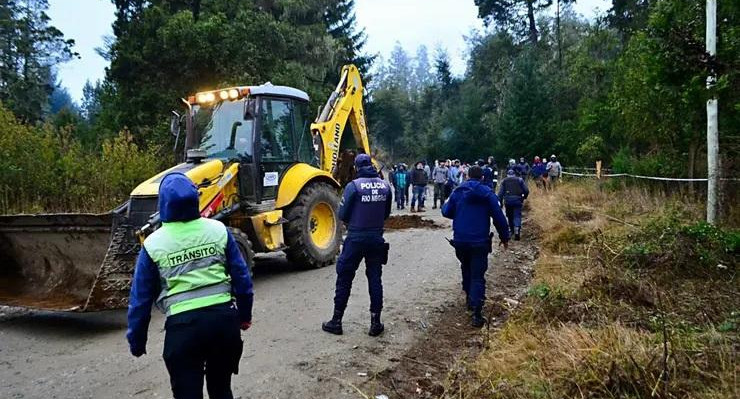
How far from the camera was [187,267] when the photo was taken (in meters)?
3.42

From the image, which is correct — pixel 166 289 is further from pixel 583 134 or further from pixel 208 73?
pixel 583 134

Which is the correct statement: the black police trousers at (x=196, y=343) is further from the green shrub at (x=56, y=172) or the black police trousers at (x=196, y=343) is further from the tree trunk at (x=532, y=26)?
the tree trunk at (x=532, y=26)

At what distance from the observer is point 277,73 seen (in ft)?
73.4

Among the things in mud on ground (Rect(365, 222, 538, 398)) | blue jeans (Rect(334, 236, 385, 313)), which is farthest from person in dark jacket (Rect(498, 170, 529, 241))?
blue jeans (Rect(334, 236, 385, 313))

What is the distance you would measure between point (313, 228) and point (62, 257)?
3.78 metres

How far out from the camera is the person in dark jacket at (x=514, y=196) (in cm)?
1228

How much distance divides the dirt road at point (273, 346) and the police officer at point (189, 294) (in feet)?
3.94

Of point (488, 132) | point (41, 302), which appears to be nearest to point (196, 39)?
point (41, 302)

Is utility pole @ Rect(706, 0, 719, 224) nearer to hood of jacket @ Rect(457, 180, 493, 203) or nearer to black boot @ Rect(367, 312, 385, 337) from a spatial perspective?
hood of jacket @ Rect(457, 180, 493, 203)

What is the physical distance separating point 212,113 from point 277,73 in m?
14.1

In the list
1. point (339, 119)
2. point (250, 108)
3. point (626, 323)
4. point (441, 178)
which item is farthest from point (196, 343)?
point (441, 178)

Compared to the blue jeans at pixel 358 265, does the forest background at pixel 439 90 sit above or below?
above

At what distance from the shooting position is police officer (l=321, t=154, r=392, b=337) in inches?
237

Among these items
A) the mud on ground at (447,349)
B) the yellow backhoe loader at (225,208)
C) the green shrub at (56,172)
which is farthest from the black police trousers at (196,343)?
the green shrub at (56,172)
